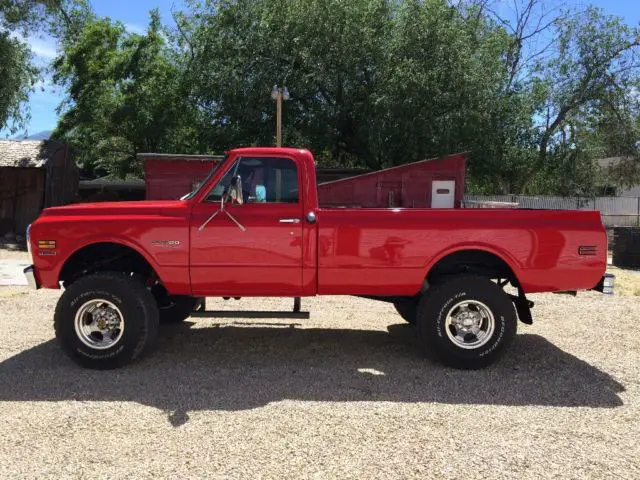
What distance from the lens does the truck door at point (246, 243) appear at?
5359 millimetres

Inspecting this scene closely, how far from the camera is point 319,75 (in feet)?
66.7

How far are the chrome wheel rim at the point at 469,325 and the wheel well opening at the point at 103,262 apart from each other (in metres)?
3.02

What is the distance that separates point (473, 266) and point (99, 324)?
12.2 ft

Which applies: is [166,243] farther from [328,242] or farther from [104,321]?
[328,242]

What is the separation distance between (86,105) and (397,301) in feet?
85.8

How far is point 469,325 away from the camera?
18.0 feet

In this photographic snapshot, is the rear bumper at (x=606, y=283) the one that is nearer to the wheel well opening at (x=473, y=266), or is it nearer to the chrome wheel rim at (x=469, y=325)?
the wheel well opening at (x=473, y=266)

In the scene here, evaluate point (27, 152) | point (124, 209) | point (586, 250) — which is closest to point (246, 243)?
point (124, 209)

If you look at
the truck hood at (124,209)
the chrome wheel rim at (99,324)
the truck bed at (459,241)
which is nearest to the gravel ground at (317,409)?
the chrome wheel rim at (99,324)

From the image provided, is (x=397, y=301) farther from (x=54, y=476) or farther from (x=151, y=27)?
(x=151, y=27)

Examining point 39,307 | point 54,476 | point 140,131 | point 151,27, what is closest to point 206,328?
point 39,307

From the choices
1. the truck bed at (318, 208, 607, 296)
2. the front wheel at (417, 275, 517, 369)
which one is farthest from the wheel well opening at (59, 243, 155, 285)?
the front wheel at (417, 275, 517, 369)

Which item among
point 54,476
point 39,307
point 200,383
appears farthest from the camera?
point 39,307

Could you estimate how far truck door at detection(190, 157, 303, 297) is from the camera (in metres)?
5.36
